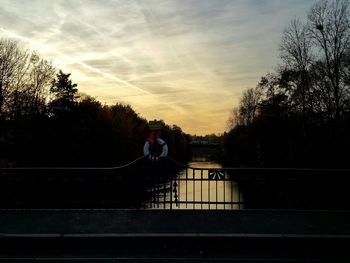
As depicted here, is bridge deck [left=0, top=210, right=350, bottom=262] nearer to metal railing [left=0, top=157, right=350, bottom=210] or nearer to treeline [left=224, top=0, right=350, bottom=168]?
metal railing [left=0, top=157, right=350, bottom=210]

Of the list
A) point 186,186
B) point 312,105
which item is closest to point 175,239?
point 186,186

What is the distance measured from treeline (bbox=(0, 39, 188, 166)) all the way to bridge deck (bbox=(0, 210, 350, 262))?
35490mm

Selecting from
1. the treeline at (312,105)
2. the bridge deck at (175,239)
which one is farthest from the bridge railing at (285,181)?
the treeline at (312,105)

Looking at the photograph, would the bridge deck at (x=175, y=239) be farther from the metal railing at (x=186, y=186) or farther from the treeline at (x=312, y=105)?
the treeline at (x=312, y=105)

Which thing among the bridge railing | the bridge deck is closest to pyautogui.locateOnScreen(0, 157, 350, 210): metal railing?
the bridge railing

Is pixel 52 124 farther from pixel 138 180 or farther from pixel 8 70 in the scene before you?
pixel 138 180

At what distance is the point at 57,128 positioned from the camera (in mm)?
59125

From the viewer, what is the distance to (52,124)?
5831 cm

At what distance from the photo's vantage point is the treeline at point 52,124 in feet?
155

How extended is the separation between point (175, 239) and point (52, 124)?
52.4 m

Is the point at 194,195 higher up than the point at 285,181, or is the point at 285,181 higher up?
the point at 285,181

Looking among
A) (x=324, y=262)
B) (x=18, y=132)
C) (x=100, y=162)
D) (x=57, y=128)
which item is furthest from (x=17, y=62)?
(x=324, y=262)

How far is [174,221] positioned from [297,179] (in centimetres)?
378

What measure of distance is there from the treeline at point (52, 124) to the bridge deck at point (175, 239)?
116 ft
